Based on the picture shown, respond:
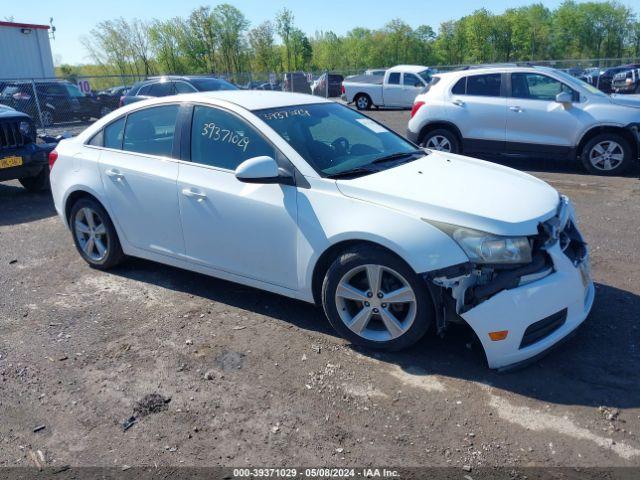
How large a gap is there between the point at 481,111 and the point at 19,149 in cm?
755

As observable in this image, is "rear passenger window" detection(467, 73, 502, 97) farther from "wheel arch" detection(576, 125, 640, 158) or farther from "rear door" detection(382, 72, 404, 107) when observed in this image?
"rear door" detection(382, 72, 404, 107)

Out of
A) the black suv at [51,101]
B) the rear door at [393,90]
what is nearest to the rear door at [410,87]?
the rear door at [393,90]

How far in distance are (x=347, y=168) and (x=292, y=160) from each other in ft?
1.32

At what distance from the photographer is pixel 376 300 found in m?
3.64

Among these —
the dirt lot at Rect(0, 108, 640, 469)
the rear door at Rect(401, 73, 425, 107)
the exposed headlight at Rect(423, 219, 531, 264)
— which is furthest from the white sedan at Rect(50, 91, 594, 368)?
the rear door at Rect(401, 73, 425, 107)

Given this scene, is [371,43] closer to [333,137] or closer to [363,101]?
[363,101]

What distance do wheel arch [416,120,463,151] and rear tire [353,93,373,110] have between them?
1637 cm

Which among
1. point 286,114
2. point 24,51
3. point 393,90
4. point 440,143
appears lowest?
point 440,143

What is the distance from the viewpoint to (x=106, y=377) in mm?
3633

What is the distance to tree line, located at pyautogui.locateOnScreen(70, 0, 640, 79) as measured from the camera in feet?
228

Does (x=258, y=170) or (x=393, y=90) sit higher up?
(x=393, y=90)

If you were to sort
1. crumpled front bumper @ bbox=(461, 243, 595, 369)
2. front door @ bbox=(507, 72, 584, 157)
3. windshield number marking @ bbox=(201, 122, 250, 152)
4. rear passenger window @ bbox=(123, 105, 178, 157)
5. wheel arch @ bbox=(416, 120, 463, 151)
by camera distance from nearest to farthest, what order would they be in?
1. crumpled front bumper @ bbox=(461, 243, 595, 369)
2. windshield number marking @ bbox=(201, 122, 250, 152)
3. rear passenger window @ bbox=(123, 105, 178, 157)
4. front door @ bbox=(507, 72, 584, 157)
5. wheel arch @ bbox=(416, 120, 463, 151)

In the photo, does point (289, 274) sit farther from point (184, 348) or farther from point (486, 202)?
point (486, 202)

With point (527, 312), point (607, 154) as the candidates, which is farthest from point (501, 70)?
point (527, 312)
